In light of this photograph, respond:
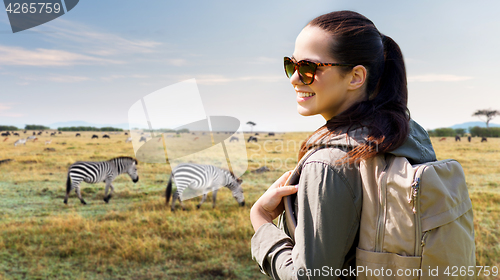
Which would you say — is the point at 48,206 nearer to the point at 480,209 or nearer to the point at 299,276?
the point at 299,276

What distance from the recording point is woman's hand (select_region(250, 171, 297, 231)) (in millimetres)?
1332

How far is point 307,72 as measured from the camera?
138cm

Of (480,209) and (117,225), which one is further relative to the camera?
(480,209)

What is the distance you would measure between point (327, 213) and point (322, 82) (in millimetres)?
574

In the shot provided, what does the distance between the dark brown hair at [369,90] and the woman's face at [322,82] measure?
3cm

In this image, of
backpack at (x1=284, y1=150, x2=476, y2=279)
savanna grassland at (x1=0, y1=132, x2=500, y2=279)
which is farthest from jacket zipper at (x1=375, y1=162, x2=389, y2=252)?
savanna grassland at (x1=0, y1=132, x2=500, y2=279)

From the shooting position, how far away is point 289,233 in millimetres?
1369

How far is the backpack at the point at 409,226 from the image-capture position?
1107 millimetres

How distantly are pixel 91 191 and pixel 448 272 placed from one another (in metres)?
13.8

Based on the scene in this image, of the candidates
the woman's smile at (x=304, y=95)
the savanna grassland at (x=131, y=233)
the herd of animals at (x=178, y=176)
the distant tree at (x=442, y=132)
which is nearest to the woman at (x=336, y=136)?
the woman's smile at (x=304, y=95)

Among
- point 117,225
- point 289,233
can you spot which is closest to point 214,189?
point 117,225

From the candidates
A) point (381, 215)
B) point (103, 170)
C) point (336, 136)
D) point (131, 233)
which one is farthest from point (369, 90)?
point (103, 170)

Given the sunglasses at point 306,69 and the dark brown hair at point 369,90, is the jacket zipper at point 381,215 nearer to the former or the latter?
the dark brown hair at point 369,90

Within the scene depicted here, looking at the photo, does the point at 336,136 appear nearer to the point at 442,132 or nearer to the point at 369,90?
the point at 369,90
